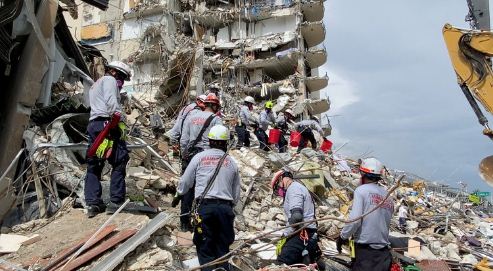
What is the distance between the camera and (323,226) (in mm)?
7113

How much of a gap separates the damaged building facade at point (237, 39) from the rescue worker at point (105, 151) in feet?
75.9

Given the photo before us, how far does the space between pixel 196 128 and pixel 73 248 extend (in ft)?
→ 6.70

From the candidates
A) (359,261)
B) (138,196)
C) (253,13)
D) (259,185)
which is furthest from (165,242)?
(253,13)

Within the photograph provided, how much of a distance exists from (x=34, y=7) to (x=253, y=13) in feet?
84.7

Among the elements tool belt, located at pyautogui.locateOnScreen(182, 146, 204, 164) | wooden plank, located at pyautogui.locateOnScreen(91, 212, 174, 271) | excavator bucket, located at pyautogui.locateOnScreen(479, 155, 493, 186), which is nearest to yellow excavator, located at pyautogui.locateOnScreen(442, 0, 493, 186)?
excavator bucket, located at pyautogui.locateOnScreen(479, 155, 493, 186)

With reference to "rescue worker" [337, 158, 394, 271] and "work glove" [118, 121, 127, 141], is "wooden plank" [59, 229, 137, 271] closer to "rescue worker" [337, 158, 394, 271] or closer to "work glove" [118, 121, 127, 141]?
"work glove" [118, 121, 127, 141]

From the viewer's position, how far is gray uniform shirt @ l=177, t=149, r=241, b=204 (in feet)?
14.5

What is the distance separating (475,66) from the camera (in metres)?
7.29

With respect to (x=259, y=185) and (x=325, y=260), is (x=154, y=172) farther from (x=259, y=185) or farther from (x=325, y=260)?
(x=325, y=260)

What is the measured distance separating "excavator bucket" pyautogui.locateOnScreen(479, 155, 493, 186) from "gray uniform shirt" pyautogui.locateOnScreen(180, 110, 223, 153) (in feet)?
13.6

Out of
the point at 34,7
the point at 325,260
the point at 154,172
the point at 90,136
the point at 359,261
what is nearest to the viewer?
the point at 359,261

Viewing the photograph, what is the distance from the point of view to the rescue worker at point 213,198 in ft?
14.1

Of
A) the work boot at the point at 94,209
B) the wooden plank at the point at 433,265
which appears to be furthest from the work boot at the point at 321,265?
the work boot at the point at 94,209

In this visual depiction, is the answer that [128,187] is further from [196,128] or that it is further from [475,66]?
[475,66]
